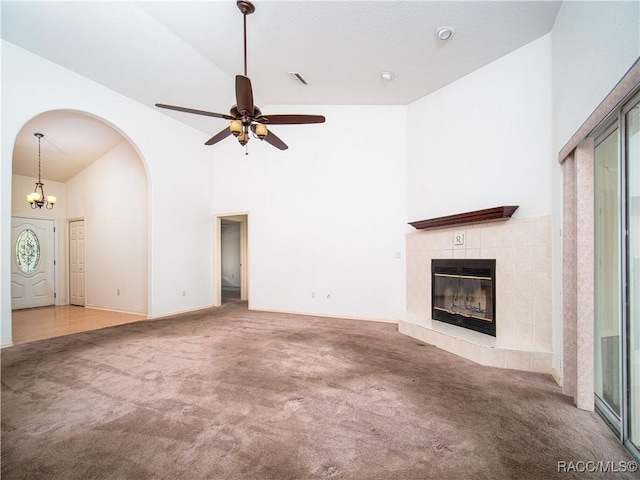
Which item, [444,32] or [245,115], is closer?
[245,115]

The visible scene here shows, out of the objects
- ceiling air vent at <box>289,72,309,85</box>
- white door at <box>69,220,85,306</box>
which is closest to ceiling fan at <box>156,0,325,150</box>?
ceiling air vent at <box>289,72,309,85</box>

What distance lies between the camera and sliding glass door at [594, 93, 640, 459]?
1605mm

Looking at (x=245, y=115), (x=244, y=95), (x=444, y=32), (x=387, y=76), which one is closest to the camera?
(x=244, y=95)

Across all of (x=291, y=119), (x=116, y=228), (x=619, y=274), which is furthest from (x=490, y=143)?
(x=116, y=228)

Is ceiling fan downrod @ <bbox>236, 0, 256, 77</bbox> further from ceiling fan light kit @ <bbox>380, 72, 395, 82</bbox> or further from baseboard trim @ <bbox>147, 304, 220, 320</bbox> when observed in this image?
baseboard trim @ <bbox>147, 304, 220, 320</bbox>

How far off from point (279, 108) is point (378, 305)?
432 centimetres

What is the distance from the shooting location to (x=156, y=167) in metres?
5.09

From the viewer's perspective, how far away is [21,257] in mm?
6168

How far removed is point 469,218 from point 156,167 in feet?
17.6

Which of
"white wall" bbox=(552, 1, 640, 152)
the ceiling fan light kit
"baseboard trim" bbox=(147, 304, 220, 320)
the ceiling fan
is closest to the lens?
"white wall" bbox=(552, 1, 640, 152)

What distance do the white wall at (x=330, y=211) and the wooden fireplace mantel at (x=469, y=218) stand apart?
2.07ft

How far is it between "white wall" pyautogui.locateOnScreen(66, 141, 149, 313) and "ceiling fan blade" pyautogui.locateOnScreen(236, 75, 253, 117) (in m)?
3.89

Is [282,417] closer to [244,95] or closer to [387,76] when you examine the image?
[244,95]

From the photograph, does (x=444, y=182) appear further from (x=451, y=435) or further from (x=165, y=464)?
(x=165, y=464)
